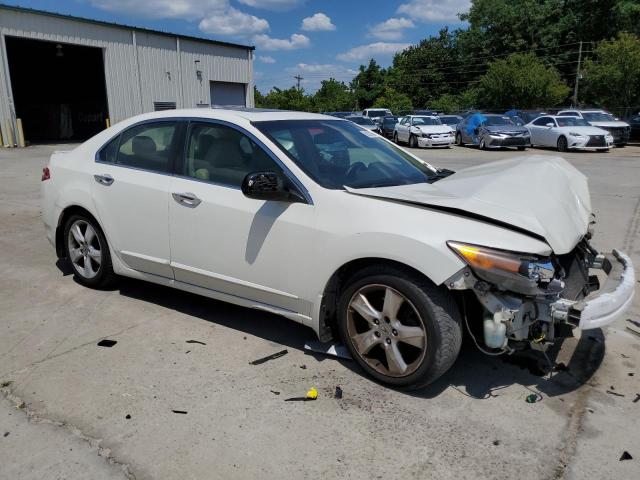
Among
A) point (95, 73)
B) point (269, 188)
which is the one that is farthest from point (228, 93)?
point (269, 188)

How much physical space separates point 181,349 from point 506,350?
7.31 ft

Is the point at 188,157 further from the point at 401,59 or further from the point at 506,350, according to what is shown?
the point at 401,59

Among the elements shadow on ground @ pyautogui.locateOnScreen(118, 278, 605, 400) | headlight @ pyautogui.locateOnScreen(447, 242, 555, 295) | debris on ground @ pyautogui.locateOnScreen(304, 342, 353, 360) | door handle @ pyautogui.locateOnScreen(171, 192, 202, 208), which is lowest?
shadow on ground @ pyautogui.locateOnScreen(118, 278, 605, 400)

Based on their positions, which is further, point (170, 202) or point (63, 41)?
point (63, 41)

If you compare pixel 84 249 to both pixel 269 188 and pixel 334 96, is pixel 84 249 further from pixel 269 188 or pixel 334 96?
pixel 334 96

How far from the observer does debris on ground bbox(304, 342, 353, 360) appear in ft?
12.3

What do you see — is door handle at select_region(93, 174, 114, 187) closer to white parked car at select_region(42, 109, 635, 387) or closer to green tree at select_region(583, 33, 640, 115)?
white parked car at select_region(42, 109, 635, 387)

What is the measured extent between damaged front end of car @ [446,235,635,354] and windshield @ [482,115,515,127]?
22.3m

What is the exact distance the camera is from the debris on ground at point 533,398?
3305mm

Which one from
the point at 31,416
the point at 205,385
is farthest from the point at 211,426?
the point at 31,416

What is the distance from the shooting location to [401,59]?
2940 inches

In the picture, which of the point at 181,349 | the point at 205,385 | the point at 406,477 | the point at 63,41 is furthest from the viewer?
the point at 63,41

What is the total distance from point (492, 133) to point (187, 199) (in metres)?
21.3

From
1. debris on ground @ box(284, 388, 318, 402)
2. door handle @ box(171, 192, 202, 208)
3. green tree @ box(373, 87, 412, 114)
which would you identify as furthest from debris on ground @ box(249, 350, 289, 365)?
green tree @ box(373, 87, 412, 114)
